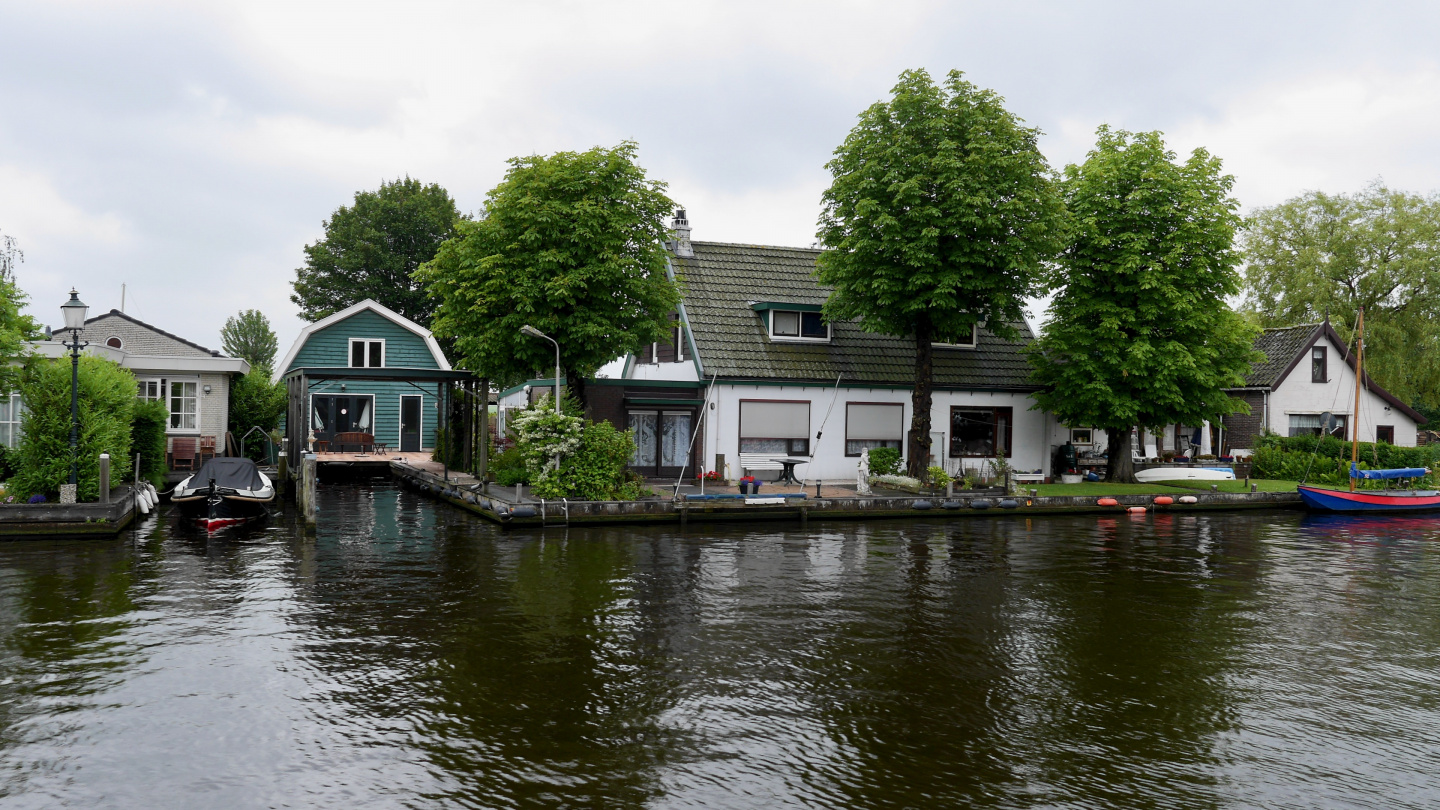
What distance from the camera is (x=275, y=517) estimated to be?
941 inches

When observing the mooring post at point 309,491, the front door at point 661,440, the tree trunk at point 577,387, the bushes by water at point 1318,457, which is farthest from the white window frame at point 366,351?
the bushes by water at point 1318,457

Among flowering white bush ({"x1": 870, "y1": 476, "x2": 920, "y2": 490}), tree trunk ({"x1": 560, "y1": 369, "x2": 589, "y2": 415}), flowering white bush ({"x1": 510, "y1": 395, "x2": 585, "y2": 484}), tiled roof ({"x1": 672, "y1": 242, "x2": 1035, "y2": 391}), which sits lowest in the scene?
flowering white bush ({"x1": 870, "y1": 476, "x2": 920, "y2": 490})

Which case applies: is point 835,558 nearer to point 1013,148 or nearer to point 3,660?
point 3,660

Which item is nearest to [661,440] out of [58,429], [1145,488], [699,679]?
[58,429]

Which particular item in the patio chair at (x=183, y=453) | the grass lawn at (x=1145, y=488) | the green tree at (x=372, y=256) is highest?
the green tree at (x=372, y=256)

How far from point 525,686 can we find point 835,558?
9.76 meters

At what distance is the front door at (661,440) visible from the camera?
29188mm

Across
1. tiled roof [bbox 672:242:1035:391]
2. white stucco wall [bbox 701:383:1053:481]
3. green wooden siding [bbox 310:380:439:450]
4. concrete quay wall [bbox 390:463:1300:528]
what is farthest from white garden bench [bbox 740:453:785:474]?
green wooden siding [bbox 310:380:439:450]

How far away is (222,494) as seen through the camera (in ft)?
72.2

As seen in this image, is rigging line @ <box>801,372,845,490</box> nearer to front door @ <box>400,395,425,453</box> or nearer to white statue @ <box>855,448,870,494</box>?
white statue @ <box>855,448,870,494</box>

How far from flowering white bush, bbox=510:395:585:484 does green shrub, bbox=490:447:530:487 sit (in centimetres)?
159

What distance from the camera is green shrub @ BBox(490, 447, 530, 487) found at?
84.8ft

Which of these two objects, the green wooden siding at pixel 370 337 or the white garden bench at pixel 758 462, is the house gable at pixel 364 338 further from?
the white garden bench at pixel 758 462

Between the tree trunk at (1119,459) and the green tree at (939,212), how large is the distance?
676 centimetres
